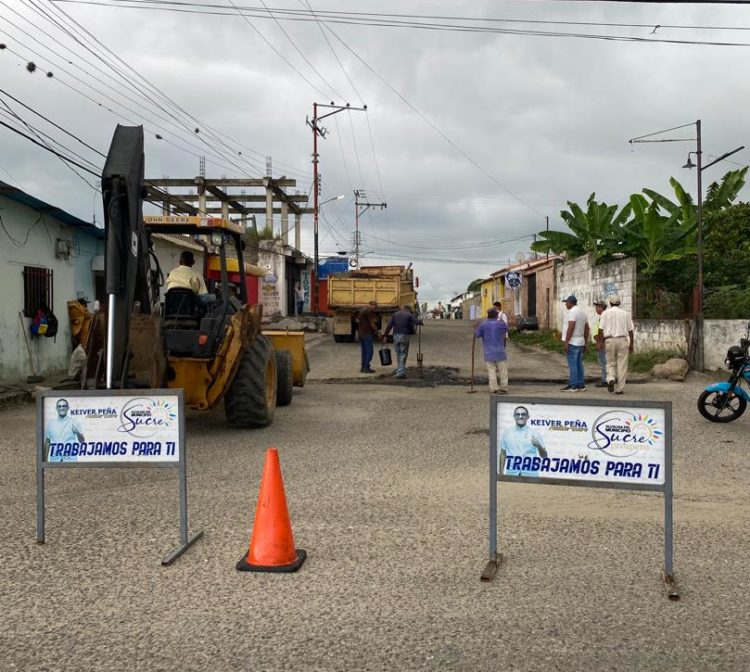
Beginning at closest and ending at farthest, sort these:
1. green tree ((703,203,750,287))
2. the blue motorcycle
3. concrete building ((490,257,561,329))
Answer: the blue motorcycle
green tree ((703,203,750,287))
concrete building ((490,257,561,329))

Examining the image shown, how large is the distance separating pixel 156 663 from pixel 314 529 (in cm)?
200

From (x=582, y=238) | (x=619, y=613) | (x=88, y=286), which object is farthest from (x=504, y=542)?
(x=582, y=238)

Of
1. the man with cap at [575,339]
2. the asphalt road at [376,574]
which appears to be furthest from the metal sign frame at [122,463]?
the man with cap at [575,339]

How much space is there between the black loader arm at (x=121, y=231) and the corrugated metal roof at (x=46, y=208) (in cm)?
588

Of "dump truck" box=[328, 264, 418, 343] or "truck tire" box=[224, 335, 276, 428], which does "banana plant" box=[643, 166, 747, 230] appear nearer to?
"dump truck" box=[328, 264, 418, 343]

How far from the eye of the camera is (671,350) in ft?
54.8

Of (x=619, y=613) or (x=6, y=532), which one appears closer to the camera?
(x=619, y=613)

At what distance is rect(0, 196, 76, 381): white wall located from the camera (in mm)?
13195

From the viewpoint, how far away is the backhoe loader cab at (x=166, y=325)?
24.1 ft

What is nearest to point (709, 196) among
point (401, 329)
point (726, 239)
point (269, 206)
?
point (726, 239)

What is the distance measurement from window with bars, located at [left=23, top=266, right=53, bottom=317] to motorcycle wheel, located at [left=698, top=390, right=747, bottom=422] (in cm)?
1198

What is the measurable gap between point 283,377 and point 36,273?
6302mm

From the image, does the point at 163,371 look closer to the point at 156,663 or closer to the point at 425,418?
the point at 425,418

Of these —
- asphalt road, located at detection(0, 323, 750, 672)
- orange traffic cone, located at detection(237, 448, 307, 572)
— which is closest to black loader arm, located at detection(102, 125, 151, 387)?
asphalt road, located at detection(0, 323, 750, 672)
